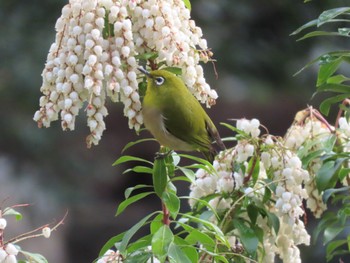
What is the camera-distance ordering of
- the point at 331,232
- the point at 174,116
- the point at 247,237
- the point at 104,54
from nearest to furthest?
the point at 104,54
the point at 174,116
the point at 247,237
the point at 331,232

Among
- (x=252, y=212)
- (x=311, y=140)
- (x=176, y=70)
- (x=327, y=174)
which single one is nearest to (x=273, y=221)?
(x=252, y=212)

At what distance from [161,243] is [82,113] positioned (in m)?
4.18

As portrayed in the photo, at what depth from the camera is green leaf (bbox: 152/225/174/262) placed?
96.8 inches

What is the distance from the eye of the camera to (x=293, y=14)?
23.9ft

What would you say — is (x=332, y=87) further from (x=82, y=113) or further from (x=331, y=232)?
(x=82, y=113)

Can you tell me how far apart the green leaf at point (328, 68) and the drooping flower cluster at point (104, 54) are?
49cm

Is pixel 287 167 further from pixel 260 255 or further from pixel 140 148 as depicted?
pixel 140 148

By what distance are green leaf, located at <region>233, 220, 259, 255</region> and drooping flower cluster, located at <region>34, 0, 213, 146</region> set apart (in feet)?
1.72

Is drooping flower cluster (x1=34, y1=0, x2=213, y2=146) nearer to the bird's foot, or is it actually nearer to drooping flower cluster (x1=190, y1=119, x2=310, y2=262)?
the bird's foot

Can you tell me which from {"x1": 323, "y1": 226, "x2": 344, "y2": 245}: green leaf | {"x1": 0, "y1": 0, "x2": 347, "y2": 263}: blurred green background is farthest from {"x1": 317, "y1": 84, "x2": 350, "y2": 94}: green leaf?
{"x1": 0, "y1": 0, "x2": 347, "y2": 263}: blurred green background

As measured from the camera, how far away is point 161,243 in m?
2.48

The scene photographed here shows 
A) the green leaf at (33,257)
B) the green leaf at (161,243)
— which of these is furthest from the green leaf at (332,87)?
the green leaf at (33,257)

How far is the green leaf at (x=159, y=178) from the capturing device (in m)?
2.58

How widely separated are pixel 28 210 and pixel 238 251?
14.0ft
